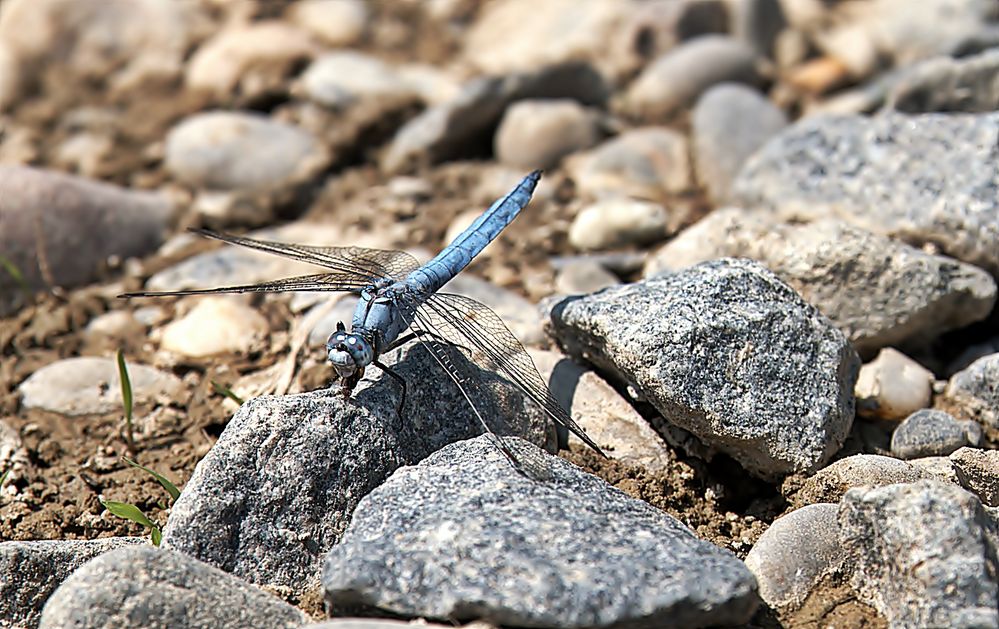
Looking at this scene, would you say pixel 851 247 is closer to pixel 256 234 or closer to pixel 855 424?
pixel 855 424

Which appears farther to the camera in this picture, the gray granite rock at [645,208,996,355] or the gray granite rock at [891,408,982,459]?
the gray granite rock at [645,208,996,355]

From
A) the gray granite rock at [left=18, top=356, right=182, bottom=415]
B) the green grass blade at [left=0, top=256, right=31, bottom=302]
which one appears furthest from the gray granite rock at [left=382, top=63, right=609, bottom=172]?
the gray granite rock at [left=18, top=356, right=182, bottom=415]

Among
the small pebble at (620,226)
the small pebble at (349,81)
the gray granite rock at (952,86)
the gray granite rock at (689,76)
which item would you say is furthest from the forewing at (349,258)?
the gray granite rock at (952,86)

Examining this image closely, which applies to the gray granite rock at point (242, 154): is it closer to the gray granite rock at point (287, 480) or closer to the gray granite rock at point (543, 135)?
Answer: the gray granite rock at point (543, 135)

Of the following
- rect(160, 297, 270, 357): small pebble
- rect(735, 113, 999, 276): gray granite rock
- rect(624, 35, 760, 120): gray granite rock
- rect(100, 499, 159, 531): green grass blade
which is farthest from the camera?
rect(624, 35, 760, 120): gray granite rock

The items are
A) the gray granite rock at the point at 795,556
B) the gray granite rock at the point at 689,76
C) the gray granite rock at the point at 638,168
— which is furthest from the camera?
the gray granite rock at the point at 689,76

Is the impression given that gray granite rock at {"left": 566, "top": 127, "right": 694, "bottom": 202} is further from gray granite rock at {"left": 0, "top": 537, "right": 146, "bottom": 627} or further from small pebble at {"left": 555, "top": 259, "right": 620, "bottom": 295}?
gray granite rock at {"left": 0, "top": 537, "right": 146, "bottom": 627}
